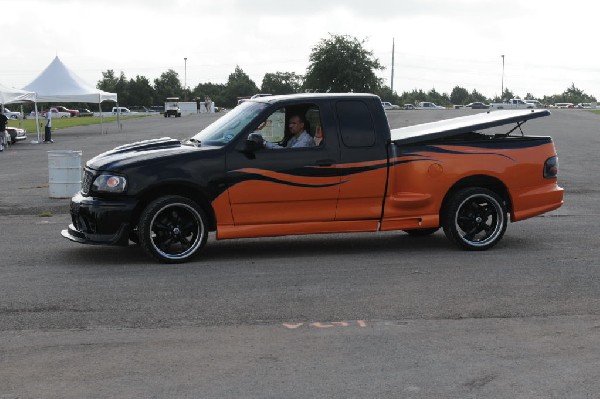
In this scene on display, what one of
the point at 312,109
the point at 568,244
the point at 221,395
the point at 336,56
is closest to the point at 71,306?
the point at 221,395

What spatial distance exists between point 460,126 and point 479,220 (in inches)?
42.7

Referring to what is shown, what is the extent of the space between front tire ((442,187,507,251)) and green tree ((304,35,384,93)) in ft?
206

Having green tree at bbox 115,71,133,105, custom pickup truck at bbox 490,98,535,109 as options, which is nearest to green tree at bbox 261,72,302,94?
green tree at bbox 115,71,133,105

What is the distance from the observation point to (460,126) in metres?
10.0

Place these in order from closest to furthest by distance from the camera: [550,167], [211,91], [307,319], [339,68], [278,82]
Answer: [307,319] → [550,167] → [339,68] → [278,82] → [211,91]

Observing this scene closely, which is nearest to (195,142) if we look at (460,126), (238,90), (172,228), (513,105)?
(172,228)

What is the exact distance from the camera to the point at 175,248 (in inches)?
372

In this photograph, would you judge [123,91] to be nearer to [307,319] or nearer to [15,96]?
[15,96]

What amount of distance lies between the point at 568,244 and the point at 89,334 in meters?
6.06

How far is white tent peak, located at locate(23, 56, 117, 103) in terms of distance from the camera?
135ft

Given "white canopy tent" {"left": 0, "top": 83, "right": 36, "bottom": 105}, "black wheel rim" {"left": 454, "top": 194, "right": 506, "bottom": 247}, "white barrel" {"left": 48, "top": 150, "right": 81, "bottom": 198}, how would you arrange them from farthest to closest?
"white canopy tent" {"left": 0, "top": 83, "right": 36, "bottom": 105}, "white barrel" {"left": 48, "top": 150, "right": 81, "bottom": 198}, "black wheel rim" {"left": 454, "top": 194, "right": 506, "bottom": 247}

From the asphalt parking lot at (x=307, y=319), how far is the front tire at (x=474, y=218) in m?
0.21

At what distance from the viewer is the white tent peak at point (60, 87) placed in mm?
41250

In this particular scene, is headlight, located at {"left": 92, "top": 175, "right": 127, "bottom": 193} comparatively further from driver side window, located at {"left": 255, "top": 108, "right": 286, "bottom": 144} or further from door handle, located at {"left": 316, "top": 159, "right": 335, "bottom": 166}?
door handle, located at {"left": 316, "top": 159, "right": 335, "bottom": 166}
